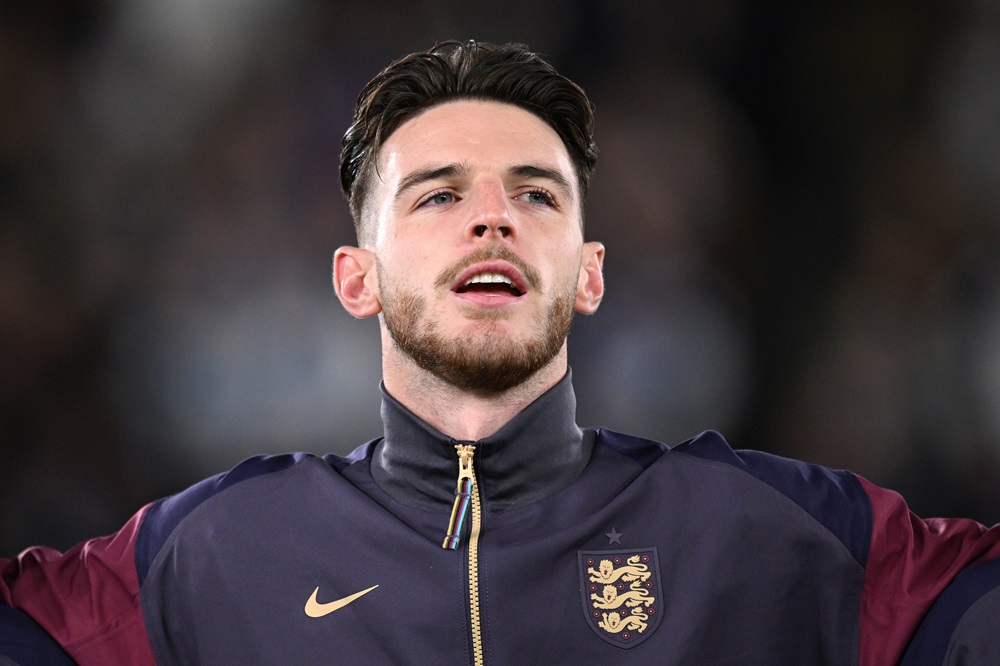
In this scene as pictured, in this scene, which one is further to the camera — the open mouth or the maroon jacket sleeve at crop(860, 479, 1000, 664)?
the open mouth

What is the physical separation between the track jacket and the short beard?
0.08m

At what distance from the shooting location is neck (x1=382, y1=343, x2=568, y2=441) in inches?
73.1

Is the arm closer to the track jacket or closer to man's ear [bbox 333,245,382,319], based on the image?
the track jacket

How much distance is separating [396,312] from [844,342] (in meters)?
1.58

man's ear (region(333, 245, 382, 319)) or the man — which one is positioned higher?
man's ear (region(333, 245, 382, 319))

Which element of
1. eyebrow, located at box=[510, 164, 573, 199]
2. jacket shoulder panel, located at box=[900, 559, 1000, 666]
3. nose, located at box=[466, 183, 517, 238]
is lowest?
jacket shoulder panel, located at box=[900, 559, 1000, 666]

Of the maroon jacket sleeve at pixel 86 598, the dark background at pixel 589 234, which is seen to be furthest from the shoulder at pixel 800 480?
the dark background at pixel 589 234

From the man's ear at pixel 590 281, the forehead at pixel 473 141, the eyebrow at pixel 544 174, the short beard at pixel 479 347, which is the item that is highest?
the forehead at pixel 473 141

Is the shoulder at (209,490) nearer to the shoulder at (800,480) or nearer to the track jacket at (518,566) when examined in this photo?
the track jacket at (518,566)

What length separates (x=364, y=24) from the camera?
3.26m

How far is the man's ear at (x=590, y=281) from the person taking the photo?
2023 millimetres

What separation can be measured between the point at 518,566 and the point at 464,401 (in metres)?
0.30

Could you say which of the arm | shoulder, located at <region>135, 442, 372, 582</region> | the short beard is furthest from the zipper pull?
the arm

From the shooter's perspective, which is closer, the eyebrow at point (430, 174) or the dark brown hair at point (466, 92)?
the eyebrow at point (430, 174)
